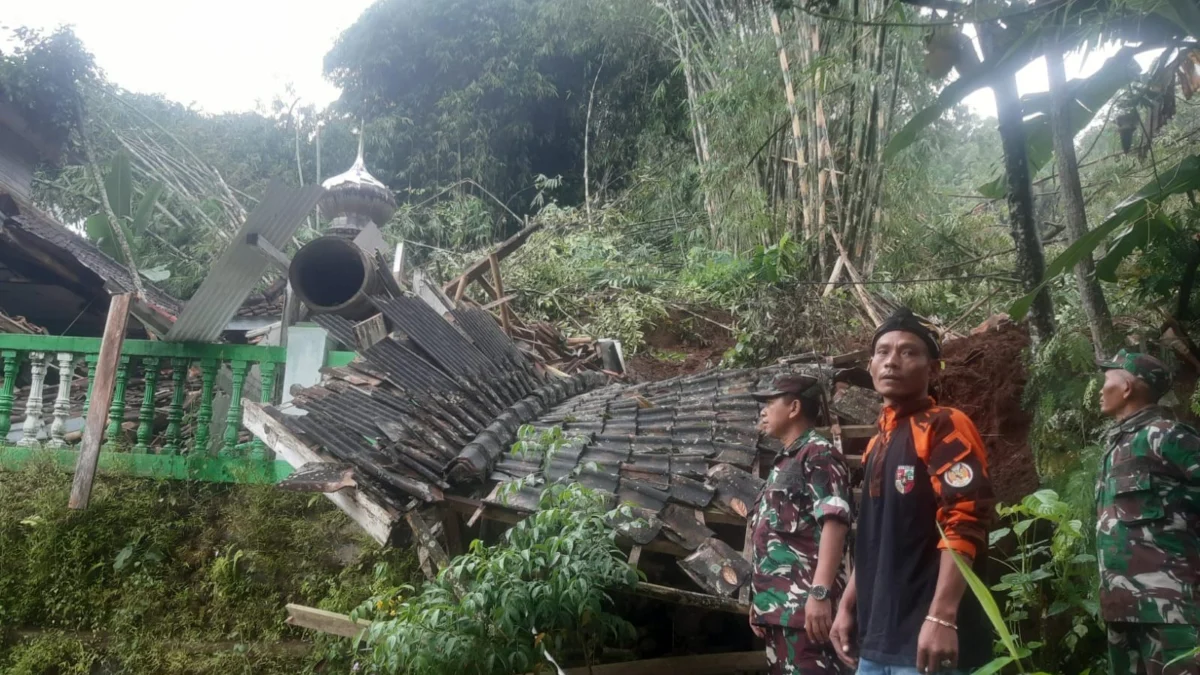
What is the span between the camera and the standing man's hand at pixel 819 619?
2.21 metres

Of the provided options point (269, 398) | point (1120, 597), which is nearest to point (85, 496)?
point (269, 398)

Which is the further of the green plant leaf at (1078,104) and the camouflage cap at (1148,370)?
the green plant leaf at (1078,104)

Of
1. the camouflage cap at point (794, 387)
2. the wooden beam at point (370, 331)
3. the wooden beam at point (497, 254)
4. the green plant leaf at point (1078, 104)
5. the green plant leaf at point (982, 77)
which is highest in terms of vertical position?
the wooden beam at point (497, 254)

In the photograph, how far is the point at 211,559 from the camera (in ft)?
14.5

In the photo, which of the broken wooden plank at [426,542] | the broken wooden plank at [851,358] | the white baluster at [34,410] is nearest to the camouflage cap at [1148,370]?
the broken wooden plank at [851,358]

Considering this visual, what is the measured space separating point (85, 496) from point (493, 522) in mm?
2535

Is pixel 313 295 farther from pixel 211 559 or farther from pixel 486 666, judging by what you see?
pixel 486 666

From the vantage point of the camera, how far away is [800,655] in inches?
90.7

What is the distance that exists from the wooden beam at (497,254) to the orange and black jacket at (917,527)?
506cm

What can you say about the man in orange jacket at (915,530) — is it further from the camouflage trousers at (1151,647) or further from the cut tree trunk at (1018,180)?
the cut tree trunk at (1018,180)

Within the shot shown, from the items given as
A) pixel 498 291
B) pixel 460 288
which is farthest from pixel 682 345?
pixel 460 288

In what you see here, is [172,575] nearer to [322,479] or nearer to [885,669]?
[322,479]

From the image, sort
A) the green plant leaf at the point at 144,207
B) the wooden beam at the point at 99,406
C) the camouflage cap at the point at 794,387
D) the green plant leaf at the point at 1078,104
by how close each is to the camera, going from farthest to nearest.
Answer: the green plant leaf at the point at 144,207
the wooden beam at the point at 99,406
the green plant leaf at the point at 1078,104
the camouflage cap at the point at 794,387

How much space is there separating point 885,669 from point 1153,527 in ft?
3.16
